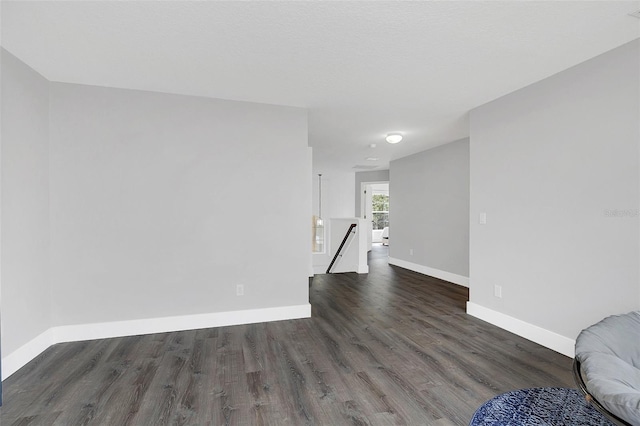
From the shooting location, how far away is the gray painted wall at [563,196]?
2.33 metres

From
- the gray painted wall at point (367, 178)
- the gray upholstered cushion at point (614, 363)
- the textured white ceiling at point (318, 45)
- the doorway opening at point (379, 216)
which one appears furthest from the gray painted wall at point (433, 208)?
the doorway opening at point (379, 216)

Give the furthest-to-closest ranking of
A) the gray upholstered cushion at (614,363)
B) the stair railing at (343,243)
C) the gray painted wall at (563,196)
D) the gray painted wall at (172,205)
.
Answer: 1. the stair railing at (343,243)
2. the gray painted wall at (172,205)
3. the gray painted wall at (563,196)
4. the gray upholstered cushion at (614,363)

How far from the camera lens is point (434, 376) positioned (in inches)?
92.7

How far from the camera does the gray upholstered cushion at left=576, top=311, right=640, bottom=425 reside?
108 centimetres

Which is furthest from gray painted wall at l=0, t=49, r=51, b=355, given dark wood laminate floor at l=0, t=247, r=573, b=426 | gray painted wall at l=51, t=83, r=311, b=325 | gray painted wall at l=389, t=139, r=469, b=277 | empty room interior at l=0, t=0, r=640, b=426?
gray painted wall at l=389, t=139, r=469, b=277

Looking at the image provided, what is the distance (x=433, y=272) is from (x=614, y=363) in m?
4.59

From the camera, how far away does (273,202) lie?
357 centimetres

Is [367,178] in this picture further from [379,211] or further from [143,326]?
[143,326]

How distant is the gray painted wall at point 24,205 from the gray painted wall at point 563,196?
4271mm

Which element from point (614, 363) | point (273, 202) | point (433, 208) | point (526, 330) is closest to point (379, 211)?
point (433, 208)

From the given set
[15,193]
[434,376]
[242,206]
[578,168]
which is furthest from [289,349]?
[578,168]

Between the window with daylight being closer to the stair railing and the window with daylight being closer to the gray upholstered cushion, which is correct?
the stair railing

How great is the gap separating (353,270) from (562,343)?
4050 mm

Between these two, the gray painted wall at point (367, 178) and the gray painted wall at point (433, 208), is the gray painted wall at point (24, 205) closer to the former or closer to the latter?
the gray painted wall at point (433, 208)
